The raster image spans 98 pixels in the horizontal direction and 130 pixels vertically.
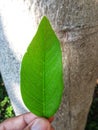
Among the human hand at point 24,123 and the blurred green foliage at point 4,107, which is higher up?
the human hand at point 24,123

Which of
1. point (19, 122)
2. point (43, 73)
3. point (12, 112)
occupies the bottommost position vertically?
point (12, 112)

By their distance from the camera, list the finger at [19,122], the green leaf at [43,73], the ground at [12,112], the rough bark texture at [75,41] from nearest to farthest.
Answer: the green leaf at [43,73] → the rough bark texture at [75,41] → the finger at [19,122] → the ground at [12,112]

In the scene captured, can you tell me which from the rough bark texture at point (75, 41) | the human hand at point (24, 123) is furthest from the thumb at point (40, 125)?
the rough bark texture at point (75, 41)

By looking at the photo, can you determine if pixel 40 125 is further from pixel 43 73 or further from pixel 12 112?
pixel 12 112

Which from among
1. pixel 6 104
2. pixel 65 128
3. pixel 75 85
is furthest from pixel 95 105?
pixel 75 85

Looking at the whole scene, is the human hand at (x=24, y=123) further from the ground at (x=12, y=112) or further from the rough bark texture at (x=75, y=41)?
the ground at (x=12, y=112)

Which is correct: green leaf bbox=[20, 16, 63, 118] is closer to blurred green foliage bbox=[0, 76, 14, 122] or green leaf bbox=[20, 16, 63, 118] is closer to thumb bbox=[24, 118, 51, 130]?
thumb bbox=[24, 118, 51, 130]

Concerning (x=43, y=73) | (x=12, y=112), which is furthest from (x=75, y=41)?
(x=12, y=112)

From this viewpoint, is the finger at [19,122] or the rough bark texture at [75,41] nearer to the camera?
the rough bark texture at [75,41]
